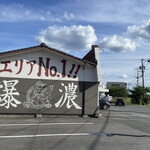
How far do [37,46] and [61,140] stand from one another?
26.3 ft

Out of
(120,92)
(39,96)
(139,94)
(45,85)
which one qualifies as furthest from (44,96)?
(120,92)

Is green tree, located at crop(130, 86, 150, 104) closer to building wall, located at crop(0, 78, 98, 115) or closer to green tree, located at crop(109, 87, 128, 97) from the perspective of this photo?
green tree, located at crop(109, 87, 128, 97)

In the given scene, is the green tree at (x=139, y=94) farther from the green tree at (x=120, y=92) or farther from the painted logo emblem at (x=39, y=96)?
the painted logo emblem at (x=39, y=96)

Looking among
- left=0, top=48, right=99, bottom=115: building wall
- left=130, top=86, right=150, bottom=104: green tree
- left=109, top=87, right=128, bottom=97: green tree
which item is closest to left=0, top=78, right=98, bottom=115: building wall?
left=0, top=48, right=99, bottom=115: building wall

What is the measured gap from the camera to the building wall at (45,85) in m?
12.7

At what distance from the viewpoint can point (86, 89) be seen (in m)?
13.8

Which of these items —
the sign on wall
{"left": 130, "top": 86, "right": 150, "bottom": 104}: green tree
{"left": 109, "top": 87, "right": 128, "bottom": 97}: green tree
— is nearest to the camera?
the sign on wall

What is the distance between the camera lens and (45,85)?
1329 centimetres

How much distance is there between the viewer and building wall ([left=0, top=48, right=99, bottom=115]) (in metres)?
12.7

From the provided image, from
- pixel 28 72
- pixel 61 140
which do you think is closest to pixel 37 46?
pixel 28 72

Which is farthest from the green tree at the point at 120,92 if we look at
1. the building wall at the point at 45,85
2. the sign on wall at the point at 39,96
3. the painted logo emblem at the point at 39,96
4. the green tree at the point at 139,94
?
the painted logo emblem at the point at 39,96

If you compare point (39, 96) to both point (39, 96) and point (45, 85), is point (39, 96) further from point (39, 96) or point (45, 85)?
point (45, 85)

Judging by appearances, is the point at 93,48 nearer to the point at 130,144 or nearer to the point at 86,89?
the point at 86,89

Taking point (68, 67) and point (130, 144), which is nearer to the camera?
point (130, 144)
